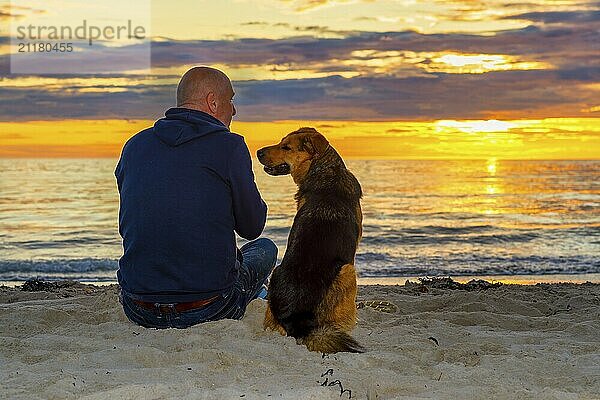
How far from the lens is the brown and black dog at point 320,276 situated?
4.54 m

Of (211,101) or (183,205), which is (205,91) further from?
(183,205)

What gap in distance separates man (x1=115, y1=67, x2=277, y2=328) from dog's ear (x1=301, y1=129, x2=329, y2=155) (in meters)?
1.13

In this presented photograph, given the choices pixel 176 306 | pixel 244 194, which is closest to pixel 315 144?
pixel 244 194

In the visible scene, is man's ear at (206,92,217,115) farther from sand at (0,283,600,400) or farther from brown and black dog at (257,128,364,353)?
sand at (0,283,600,400)

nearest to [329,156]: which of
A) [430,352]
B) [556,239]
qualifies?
[430,352]

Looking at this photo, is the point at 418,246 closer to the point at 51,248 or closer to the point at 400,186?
the point at 51,248

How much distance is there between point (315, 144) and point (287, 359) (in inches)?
85.0

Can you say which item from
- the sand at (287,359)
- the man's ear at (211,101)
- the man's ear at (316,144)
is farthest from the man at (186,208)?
the man's ear at (316,144)

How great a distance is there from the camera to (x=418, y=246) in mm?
16250

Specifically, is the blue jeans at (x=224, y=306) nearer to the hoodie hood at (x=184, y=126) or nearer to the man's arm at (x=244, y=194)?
the man's arm at (x=244, y=194)

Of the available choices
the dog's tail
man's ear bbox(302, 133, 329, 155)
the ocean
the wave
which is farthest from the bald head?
the ocean

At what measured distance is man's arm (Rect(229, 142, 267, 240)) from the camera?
4457 mm

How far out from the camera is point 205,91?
468 cm

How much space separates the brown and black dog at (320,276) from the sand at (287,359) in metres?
0.16
